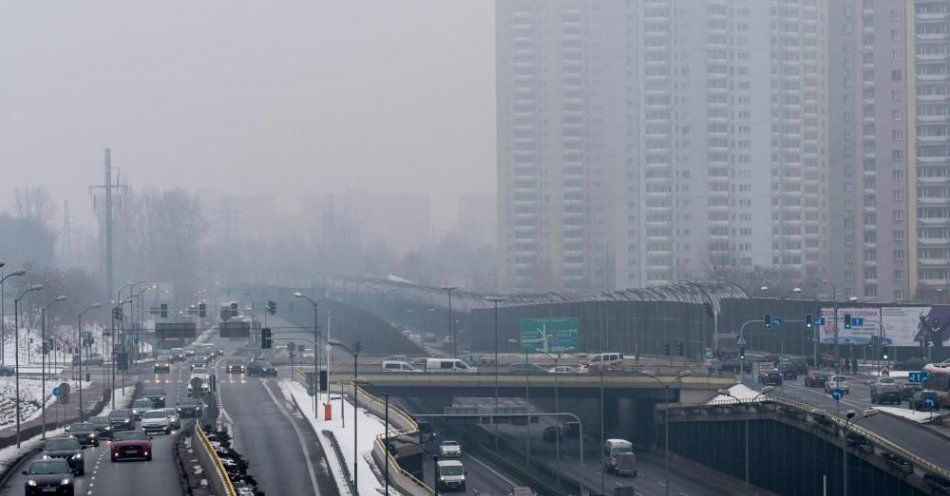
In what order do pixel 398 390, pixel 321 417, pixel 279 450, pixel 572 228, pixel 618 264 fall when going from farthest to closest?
1. pixel 572 228
2. pixel 618 264
3. pixel 398 390
4. pixel 321 417
5. pixel 279 450

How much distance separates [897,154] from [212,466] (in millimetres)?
112371

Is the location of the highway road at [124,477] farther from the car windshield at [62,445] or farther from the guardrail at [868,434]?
the guardrail at [868,434]

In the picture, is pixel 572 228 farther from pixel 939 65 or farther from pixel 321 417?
pixel 321 417

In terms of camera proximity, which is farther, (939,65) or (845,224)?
(845,224)

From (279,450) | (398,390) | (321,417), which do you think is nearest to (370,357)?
(398,390)

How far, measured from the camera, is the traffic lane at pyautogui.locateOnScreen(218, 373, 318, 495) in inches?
1967

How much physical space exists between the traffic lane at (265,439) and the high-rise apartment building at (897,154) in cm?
7125

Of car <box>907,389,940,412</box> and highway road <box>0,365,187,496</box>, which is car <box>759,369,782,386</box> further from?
highway road <box>0,365,187,496</box>

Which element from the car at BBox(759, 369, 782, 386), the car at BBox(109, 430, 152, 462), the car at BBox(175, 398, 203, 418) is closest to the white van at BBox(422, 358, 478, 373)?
the car at BBox(759, 369, 782, 386)

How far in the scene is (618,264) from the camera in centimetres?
17538

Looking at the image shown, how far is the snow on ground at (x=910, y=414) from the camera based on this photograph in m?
62.2

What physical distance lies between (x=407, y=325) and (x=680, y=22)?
1954 inches

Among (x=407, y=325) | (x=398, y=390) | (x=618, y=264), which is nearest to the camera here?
(x=398, y=390)

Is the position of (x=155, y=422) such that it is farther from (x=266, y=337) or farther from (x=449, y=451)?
(x=449, y=451)
